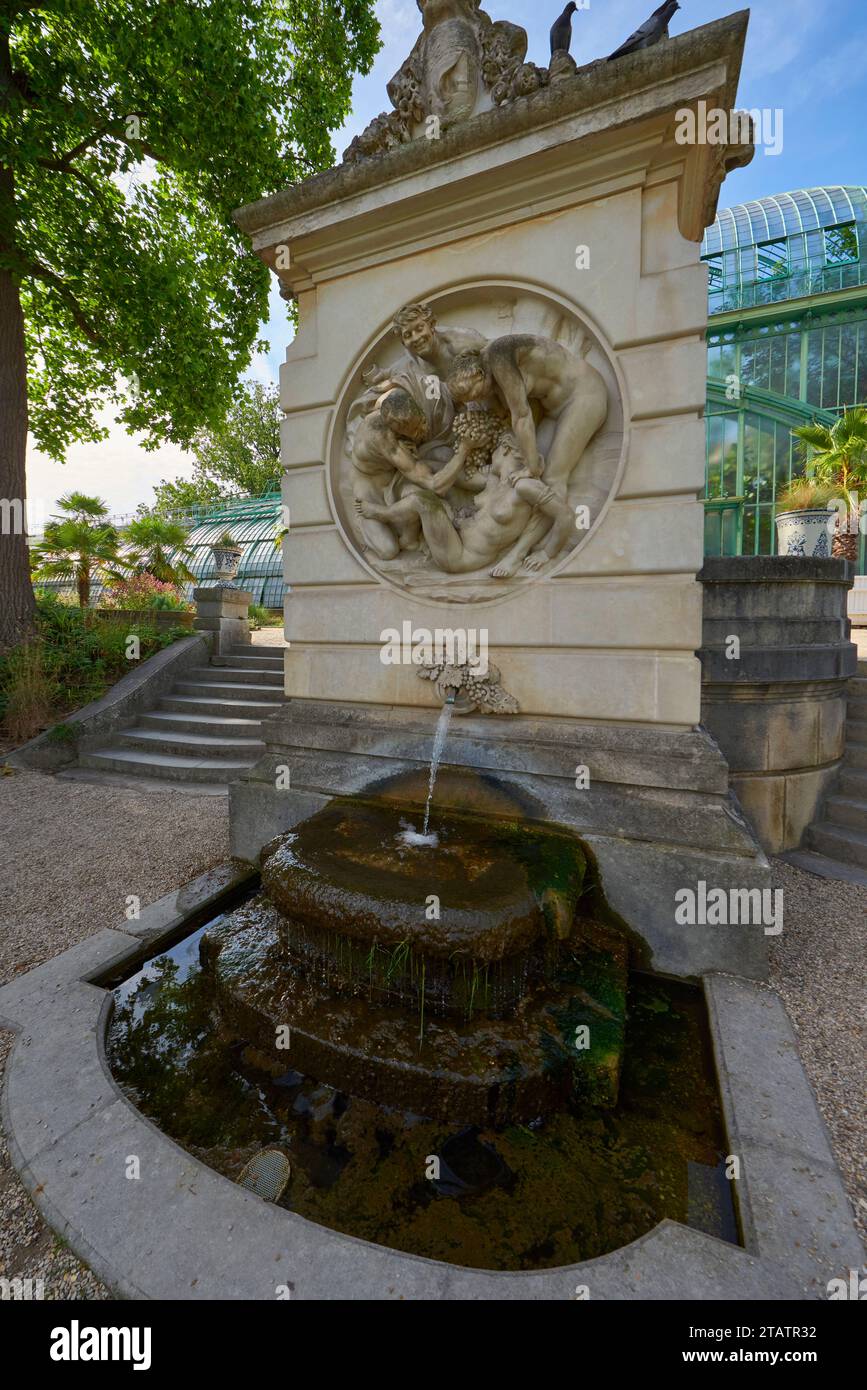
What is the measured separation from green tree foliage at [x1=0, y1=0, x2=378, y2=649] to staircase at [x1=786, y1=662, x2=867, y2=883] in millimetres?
9789

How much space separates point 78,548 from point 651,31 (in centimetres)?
1223

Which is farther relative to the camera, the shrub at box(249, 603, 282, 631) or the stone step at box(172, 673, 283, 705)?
the shrub at box(249, 603, 282, 631)

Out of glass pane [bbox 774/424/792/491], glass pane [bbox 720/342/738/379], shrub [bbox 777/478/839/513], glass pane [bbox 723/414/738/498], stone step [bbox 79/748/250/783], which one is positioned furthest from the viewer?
glass pane [bbox 720/342/738/379]

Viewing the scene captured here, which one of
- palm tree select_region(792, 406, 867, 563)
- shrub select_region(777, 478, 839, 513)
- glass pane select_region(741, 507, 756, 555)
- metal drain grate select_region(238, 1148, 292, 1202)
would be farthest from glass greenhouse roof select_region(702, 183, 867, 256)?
metal drain grate select_region(238, 1148, 292, 1202)

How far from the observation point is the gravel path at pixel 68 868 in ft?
5.31

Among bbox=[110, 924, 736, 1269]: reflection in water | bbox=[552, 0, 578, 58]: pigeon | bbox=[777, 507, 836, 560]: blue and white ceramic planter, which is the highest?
bbox=[552, 0, 578, 58]: pigeon

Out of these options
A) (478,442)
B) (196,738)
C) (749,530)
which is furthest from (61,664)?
(749,530)

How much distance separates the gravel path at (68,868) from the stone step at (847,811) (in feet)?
16.7

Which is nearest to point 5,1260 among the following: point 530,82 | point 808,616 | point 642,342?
point 642,342

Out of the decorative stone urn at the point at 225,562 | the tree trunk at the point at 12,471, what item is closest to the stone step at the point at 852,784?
the tree trunk at the point at 12,471

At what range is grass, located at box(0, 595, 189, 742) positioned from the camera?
7.61 m

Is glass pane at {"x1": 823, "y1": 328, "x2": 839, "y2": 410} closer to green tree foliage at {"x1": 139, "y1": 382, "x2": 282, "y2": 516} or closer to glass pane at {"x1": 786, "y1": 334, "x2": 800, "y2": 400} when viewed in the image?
glass pane at {"x1": 786, "y1": 334, "x2": 800, "y2": 400}

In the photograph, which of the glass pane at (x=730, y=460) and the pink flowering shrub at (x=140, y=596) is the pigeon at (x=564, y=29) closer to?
the pink flowering shrub at (x=140, y=596)

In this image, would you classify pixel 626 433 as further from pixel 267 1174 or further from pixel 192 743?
pixel 192 743
